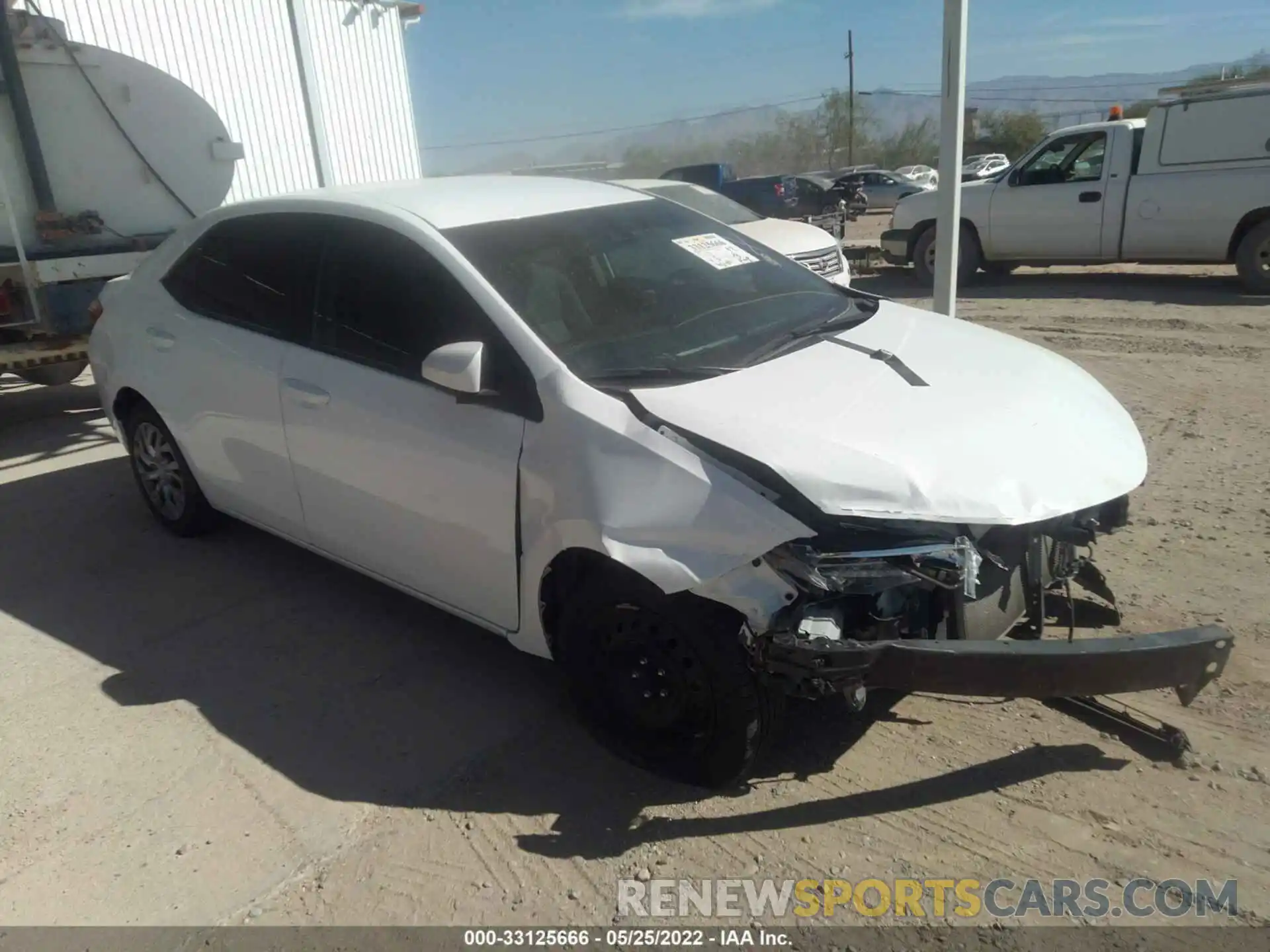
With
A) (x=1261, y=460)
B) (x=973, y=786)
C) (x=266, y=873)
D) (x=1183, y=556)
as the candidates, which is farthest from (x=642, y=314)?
(x=1261, y=460)

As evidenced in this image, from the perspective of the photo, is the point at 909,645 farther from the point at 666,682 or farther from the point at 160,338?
the point at 160,338

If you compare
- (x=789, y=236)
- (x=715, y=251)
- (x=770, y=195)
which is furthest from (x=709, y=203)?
(x=770, y=195)

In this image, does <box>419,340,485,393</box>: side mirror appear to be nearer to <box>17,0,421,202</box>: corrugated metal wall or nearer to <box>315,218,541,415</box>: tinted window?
<box>315,218,541,415</box>: tinted window

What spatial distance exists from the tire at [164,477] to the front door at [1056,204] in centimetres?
1037

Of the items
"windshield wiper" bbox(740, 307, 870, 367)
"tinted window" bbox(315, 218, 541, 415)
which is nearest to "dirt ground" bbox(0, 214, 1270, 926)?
"windshield wiper" bbox(740, 307, 870, 367)

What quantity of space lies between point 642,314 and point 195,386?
7.51 feet

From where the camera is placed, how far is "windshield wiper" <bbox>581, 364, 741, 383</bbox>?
3082 mm

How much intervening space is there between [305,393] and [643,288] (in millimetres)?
1403

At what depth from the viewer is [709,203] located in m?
9.57

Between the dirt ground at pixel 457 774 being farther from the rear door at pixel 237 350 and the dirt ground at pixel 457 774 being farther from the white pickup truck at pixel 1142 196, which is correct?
the white pickup truck at pixel 1142 196

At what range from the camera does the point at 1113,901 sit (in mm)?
2566

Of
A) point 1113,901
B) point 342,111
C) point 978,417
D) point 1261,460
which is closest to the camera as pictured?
point 1113,901

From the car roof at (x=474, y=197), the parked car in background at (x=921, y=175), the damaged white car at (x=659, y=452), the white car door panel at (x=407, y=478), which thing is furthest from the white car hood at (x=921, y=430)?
the parked car in background at (x=921, y=175)

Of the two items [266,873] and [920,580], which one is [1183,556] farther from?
[266,873]
